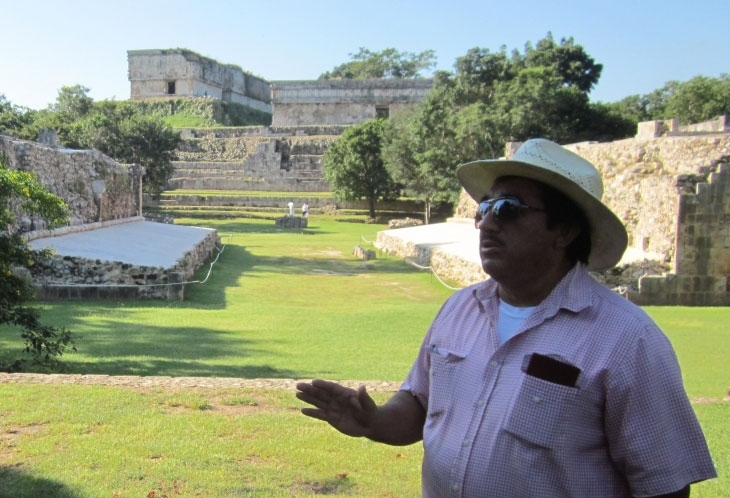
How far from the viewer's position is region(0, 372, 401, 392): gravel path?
20.9ft

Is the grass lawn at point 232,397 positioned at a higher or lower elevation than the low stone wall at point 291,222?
higher

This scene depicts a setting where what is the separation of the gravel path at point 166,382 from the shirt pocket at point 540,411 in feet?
15.5

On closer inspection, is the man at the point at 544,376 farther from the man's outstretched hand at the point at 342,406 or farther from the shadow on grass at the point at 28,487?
the shadow on grass at the point at 28,487

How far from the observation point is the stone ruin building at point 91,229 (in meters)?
13.1

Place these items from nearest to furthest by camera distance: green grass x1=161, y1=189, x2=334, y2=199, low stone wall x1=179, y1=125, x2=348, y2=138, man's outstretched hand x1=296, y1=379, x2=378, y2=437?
man's outstretched hand x1=296, y1=379, x2=378, y2=437 < green grass x1=161, y1=189, x2=334, y2=199 < low stone wall x1=179, y1=125, x2=348, y2=138

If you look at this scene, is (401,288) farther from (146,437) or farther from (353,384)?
(146,437)

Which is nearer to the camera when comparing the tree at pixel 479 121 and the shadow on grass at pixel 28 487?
the shadow on grass at pixel 28 487

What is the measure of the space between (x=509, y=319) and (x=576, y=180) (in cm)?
45

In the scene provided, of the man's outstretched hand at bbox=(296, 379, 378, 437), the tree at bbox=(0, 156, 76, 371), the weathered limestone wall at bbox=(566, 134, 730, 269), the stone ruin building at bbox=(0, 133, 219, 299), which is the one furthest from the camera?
the weathered limestone wall at bbox=(566, 134, 730, 269)

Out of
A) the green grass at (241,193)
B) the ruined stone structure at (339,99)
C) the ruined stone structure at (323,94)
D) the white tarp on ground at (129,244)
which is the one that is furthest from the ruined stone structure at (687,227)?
the ruined stone structure at (339,99)

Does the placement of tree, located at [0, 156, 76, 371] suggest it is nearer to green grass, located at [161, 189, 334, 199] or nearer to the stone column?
the stone column

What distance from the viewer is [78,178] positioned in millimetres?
18891

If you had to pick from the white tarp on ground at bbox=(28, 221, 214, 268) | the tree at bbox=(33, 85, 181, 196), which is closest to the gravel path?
the white tarp on ground at bbox=(28, 221, 214, 268)

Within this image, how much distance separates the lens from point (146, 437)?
15.7ft
